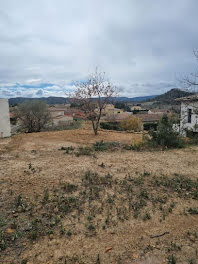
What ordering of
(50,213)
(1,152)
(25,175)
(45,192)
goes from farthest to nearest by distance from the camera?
(1,152), (25,175), (45,192), (50,213)

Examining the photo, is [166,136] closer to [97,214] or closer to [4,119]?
[97,214]

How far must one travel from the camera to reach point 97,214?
8.91ft

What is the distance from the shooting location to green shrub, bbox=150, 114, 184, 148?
7613 mm

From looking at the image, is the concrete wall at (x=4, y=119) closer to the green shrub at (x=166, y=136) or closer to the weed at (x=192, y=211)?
the green shrub at (x=166, y=136)

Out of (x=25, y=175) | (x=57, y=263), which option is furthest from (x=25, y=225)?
(x=25, y=175)

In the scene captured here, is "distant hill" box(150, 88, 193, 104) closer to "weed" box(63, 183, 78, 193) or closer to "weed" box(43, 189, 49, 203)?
"weed" box(63, 183, 78, 193)

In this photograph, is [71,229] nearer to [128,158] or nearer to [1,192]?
[1,192]

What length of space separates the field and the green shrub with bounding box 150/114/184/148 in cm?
266

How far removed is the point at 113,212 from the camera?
2777 millimetres

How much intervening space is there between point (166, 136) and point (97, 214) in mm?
5778

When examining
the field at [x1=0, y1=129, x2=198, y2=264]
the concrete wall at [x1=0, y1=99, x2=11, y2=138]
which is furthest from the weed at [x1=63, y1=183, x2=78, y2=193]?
the concrete wall at [x1=0, y1=99, x2=11, y2=138]

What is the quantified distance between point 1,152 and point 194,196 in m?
6.26

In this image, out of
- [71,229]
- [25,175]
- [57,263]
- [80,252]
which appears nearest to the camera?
[57,263]

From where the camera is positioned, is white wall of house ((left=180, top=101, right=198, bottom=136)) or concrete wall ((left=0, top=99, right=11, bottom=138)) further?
concrete wall ((left=0, top=99, right=11, bottom=138))
